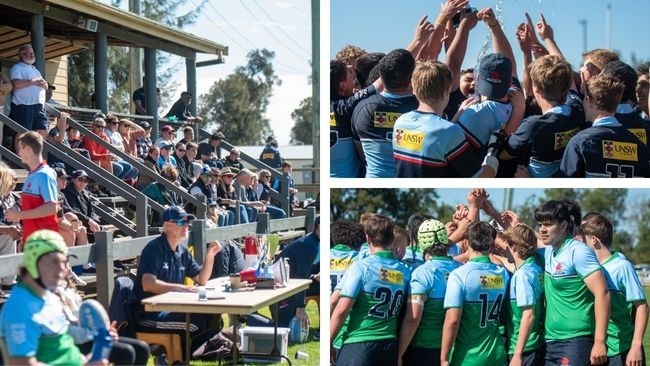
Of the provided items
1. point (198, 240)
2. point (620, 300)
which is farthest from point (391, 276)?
point (198, 240)

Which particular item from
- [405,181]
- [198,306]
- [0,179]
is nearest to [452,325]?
[405,181]

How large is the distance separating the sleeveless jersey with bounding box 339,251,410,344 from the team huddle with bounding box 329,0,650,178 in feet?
1.65

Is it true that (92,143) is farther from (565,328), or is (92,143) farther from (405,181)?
(565,328)

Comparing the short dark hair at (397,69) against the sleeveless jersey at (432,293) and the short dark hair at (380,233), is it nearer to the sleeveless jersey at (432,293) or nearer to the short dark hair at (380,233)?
the short dark hair at (380,233)

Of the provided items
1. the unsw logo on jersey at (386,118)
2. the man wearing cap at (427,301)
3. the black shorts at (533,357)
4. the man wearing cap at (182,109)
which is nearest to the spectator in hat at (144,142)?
the man wearing cap at (182,109)

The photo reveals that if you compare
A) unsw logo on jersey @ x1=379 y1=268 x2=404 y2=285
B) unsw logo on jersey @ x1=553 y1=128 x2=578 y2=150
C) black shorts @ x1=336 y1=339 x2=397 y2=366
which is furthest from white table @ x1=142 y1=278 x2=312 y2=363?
unsw logo on jersey @ x1=553 y1=128 x2=578 y2=150

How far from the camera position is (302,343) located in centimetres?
684

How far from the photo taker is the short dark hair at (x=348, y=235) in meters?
6.05

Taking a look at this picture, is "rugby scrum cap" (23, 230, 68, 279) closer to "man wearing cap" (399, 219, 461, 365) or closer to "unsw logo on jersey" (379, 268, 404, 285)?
"unsw logo on jersey" (379, 268, 404, 285)

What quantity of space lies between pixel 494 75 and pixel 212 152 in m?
4.46

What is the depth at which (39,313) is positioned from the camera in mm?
4305

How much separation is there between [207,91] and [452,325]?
48.4ft

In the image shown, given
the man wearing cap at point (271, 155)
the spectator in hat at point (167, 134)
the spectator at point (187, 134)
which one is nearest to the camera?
the spectator in hat at point (167, 134)

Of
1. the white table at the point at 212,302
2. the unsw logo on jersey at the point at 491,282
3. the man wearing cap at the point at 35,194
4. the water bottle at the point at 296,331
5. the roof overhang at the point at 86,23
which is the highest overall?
the roof overhang at the point at 86,23
